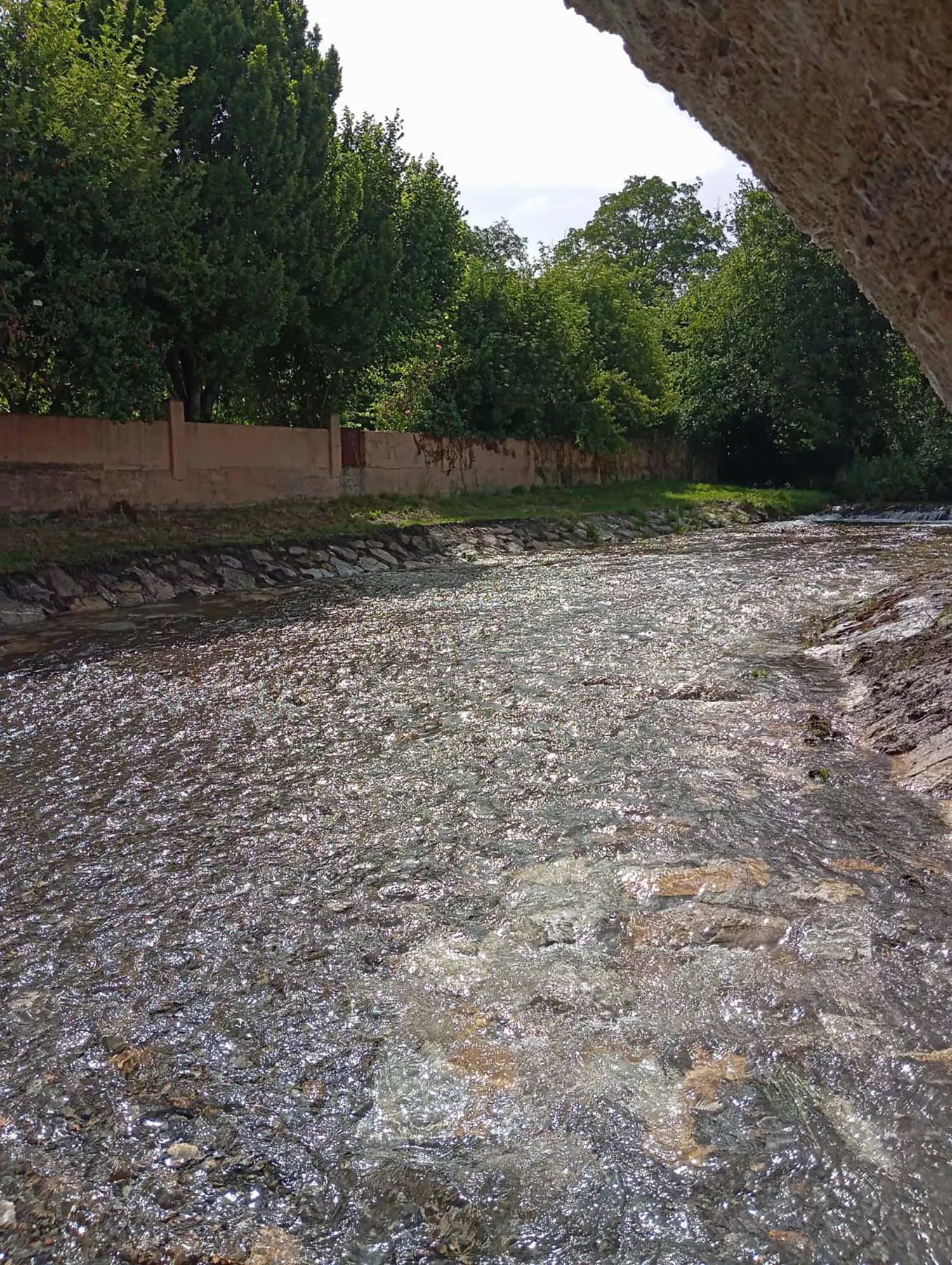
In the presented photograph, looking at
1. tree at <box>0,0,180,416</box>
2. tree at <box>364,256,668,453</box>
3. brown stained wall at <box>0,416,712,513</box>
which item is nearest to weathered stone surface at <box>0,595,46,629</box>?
brown stained wall at <box>0,416,712,513</box>

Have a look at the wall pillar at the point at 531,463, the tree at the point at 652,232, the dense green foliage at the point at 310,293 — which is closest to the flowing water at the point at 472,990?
the dense green foliage at the point at 310,293

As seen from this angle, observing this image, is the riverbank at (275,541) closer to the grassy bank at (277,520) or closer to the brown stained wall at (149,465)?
the grassy bank at (277,520)

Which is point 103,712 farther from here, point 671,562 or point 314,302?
point 314,302

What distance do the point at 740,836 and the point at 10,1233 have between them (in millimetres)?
3551

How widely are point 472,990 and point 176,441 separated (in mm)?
15956

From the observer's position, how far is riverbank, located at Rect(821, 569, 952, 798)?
19.2 feet

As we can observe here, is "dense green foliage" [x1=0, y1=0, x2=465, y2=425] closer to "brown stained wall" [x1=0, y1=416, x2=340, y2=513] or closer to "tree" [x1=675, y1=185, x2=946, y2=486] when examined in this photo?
"brown stained wall" [x1=0, y1=416, x2=340, y2=513]

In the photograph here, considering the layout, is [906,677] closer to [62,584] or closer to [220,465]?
[62,584]

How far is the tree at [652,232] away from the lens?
192ft

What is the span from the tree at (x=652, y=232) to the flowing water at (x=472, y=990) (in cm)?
5681

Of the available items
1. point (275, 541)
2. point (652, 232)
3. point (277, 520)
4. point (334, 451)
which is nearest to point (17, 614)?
point (275, 541)

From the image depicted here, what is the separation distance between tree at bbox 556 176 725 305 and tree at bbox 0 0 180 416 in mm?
46829

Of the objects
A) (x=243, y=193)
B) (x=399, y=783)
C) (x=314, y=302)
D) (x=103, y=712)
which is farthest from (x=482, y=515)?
(x=399, y=783)

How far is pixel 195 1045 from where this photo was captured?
10.6ft
